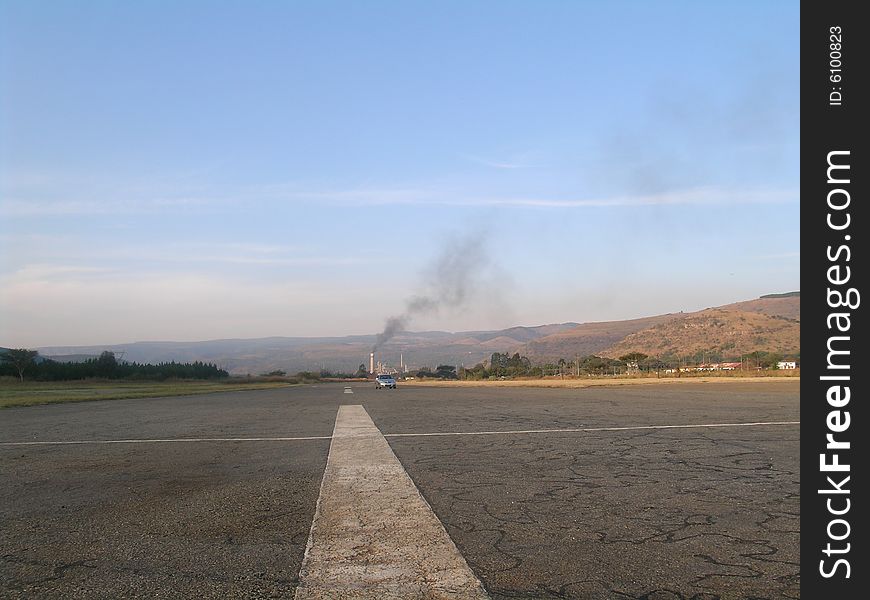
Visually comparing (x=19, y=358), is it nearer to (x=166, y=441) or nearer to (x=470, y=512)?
(x=166, y=441)

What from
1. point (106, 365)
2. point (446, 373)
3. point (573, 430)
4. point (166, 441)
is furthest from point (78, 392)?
point (446, 373)

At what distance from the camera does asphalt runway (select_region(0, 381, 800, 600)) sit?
11.7 ft

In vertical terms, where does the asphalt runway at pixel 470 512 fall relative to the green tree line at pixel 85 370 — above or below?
above

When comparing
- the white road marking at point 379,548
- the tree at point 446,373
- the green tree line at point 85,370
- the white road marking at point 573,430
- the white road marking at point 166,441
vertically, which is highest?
the white road marking at point 379,548

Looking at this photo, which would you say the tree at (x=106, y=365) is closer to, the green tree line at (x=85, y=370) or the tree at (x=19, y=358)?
the green tree line at (x=85, y=370)

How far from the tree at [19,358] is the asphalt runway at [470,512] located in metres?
64.1

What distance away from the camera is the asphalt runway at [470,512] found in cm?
357

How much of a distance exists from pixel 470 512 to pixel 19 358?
247ft

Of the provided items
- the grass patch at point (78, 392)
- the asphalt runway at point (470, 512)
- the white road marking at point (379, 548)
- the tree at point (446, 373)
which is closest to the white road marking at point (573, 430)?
the asphalt runway at point (470, 512)

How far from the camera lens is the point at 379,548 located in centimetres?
415

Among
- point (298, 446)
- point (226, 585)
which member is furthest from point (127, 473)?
point (226, 585)

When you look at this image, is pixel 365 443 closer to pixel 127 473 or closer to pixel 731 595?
pixel 127 473
